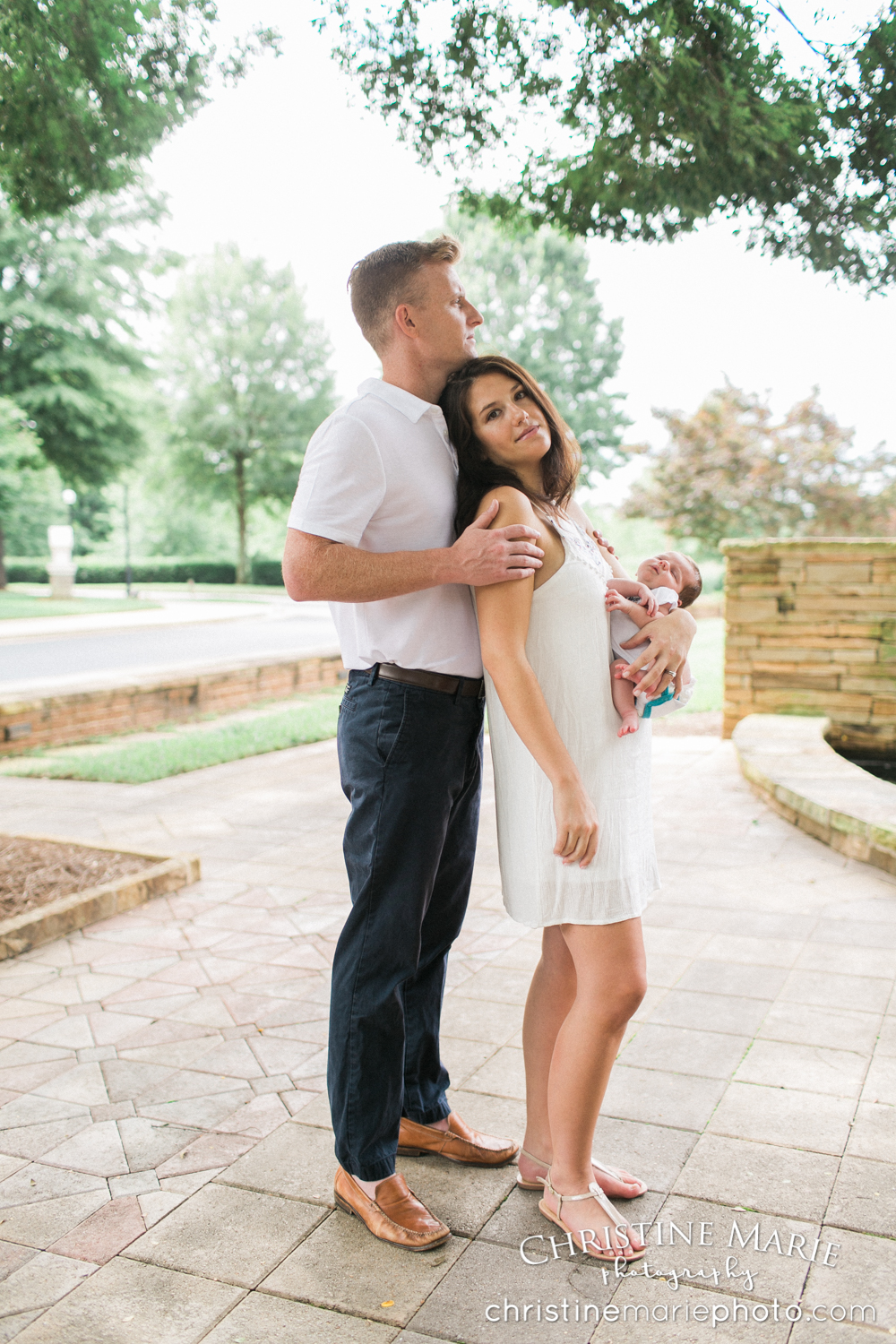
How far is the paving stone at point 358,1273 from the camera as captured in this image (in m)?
1.91

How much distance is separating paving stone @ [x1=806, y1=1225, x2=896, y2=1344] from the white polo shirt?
52.3 inches

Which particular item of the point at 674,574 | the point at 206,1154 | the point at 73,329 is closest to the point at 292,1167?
the point at 206,1154

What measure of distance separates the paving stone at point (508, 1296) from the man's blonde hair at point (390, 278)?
6.20 feet

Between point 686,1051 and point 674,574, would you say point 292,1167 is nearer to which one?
point 686,1051

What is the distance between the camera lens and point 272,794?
660 cm

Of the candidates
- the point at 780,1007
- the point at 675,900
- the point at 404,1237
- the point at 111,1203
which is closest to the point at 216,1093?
the point at 111,1203

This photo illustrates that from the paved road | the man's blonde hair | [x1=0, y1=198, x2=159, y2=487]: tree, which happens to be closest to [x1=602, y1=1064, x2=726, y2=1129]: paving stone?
the man's blonde hair

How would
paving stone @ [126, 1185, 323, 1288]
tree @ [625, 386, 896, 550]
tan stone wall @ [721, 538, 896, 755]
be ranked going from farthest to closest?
1. tree @ [625, 386, 896, 550]
2. tan stone wall @ [721, 538, 896, 755]
3. paving stone @ [126, 1185, 323, 1288]

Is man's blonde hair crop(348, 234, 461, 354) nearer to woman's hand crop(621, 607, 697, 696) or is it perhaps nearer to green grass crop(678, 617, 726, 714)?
woman's hand crop(621, 607, 697, 696)

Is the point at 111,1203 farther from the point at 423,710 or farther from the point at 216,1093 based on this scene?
the point at 423,710

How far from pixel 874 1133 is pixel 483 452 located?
1.86 meters

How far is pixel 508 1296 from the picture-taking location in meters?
1.93

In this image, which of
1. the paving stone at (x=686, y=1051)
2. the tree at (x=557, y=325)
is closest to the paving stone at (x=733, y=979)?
the paving stone at (x=686, y=1051)

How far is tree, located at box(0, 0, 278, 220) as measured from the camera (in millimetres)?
3713
